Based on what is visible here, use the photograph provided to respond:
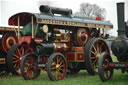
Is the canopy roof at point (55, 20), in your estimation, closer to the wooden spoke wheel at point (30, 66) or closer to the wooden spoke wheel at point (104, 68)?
the wooden spoke wheel at point (30, 66)

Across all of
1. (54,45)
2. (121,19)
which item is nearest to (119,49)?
(121,19)

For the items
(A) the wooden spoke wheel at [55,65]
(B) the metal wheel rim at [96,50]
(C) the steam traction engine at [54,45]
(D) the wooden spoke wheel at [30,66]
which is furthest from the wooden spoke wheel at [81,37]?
(D) the wooden spoke wheel at [30,66]

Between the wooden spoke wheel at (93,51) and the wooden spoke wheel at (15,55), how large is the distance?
73.3 inches

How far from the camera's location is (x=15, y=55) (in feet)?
29.5

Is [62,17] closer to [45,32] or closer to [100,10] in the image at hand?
[45,32]

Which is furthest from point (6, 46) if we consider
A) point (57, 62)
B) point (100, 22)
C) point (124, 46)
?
point (124, 46)

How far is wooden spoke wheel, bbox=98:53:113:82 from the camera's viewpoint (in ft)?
23.2

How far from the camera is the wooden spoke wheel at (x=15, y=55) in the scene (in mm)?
8810

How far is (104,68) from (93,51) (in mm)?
2275

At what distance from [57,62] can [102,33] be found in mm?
3164

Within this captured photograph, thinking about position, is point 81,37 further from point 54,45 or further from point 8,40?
point 8,40

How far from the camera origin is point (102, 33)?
34.3 ft

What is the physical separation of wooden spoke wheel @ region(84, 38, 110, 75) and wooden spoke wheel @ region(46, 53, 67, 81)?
1.03m

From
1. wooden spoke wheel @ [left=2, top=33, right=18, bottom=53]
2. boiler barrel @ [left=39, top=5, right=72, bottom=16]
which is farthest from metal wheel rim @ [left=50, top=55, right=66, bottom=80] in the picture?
wooden spoke wheel @ [left=2, top=33, right=18, bottom=53]
